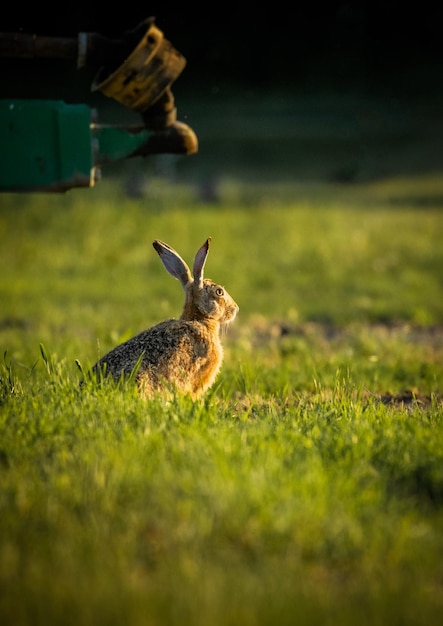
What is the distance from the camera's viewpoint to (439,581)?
135 inches

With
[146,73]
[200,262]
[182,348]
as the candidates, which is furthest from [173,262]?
[146,73]

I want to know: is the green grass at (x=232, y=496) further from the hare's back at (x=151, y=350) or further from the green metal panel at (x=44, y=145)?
the green metal panel at (x=44, y=145)

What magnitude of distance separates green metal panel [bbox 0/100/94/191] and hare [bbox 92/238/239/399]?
2.58 ft

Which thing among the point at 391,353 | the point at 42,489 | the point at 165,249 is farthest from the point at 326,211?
the point at 42,489

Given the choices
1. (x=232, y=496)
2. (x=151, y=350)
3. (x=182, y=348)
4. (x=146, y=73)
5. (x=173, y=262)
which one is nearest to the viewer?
(x=232, y=496)

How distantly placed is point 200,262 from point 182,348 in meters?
0.73

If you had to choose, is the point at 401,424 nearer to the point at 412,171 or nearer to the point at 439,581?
the point at 439,581

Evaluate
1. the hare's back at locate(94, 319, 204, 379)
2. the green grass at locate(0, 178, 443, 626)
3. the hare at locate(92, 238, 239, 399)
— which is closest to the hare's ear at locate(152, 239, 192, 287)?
the hare at locate(92, 238, 239, 399)

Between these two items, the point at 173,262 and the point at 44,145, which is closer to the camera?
the point at 44,145

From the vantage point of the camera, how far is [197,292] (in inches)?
249

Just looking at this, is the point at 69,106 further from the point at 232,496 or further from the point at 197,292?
the point at 232,496

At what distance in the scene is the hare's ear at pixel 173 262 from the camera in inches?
247

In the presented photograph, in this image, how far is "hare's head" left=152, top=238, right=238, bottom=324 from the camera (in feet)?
20.6

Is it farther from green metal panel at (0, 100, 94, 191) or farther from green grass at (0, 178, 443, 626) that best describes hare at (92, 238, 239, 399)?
green metal panel at (0, 100, 94, 191)
